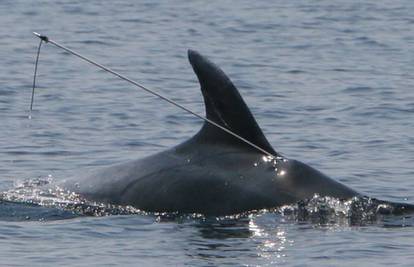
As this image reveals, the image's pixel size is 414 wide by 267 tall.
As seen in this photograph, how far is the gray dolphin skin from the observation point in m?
12.8

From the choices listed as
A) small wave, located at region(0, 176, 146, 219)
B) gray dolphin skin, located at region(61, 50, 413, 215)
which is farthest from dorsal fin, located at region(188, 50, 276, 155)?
small wave, located at region(0, 176, 146, 219)

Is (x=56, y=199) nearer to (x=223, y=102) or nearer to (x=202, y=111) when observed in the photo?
(x=223, y=102)

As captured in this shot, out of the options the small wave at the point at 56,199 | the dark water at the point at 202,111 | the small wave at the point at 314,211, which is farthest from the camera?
the small wave at the point at 56,199

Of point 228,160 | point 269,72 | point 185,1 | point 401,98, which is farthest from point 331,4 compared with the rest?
point 228,160

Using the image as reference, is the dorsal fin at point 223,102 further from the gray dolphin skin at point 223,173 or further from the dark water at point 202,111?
the dark water at point 202,111

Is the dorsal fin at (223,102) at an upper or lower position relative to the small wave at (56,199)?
upper

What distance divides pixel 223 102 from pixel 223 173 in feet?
2.03

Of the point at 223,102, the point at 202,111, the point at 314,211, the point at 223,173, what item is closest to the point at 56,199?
the point at 223,173

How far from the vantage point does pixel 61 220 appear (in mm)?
13289

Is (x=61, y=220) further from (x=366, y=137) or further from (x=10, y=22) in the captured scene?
(x=10, y=22)

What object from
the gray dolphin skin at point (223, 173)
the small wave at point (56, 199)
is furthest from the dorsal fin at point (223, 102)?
the small wave at point (56, 199)

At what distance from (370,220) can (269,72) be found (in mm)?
11230

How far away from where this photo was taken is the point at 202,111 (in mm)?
20312

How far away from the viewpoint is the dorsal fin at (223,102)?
41.9 ft
